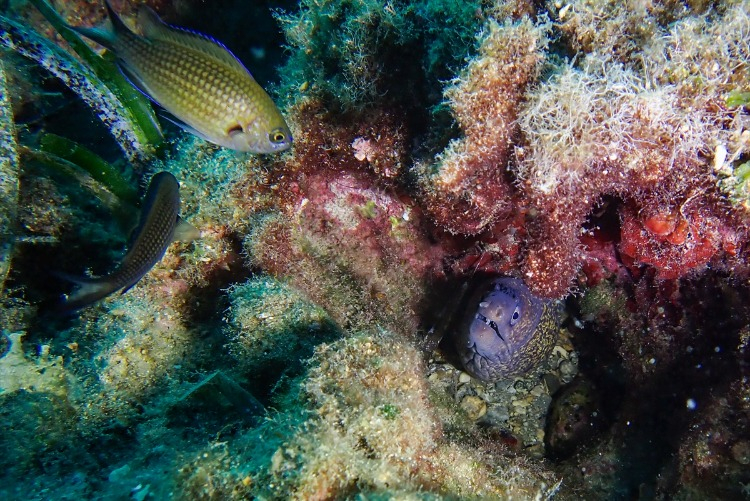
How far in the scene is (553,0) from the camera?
7.88ft

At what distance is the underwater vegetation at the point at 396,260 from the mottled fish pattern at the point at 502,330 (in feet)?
0.09

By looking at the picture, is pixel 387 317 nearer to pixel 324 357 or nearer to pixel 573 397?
pixel 324 357

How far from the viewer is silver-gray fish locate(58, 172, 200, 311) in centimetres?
242

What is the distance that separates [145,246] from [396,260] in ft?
6.77

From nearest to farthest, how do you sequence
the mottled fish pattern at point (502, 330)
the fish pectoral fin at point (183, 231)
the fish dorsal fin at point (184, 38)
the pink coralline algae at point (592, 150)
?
the pink coralline algae at point (592, 150) < the fish dorsal fin at point (184, 38) < the fish pectoral fin at point (183, 231) < the mottled fish pattern at point (502, 330)

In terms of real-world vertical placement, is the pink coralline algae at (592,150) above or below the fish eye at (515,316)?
above

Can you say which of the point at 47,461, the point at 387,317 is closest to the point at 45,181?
the point at 47,461

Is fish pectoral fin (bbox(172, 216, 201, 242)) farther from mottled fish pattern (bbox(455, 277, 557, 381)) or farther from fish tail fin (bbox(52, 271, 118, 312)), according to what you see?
mottled fish pattern (bbox(455, 277, 557, 381))

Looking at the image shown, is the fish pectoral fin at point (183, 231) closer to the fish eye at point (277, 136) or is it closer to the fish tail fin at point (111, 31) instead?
the fish eye at point (277, 136)

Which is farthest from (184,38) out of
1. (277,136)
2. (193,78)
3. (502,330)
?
(502,330)

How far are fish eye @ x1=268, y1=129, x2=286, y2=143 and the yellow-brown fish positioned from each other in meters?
0.04

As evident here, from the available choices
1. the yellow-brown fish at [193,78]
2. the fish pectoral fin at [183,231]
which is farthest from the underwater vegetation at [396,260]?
the fish pectoral fin at [183,231]

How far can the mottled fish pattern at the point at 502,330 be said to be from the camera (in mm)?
3482

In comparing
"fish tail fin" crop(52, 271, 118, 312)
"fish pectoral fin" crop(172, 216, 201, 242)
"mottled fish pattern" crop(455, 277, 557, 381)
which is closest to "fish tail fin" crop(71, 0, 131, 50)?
"fish pectoral fin" crop(172, 216, 201, 242)
